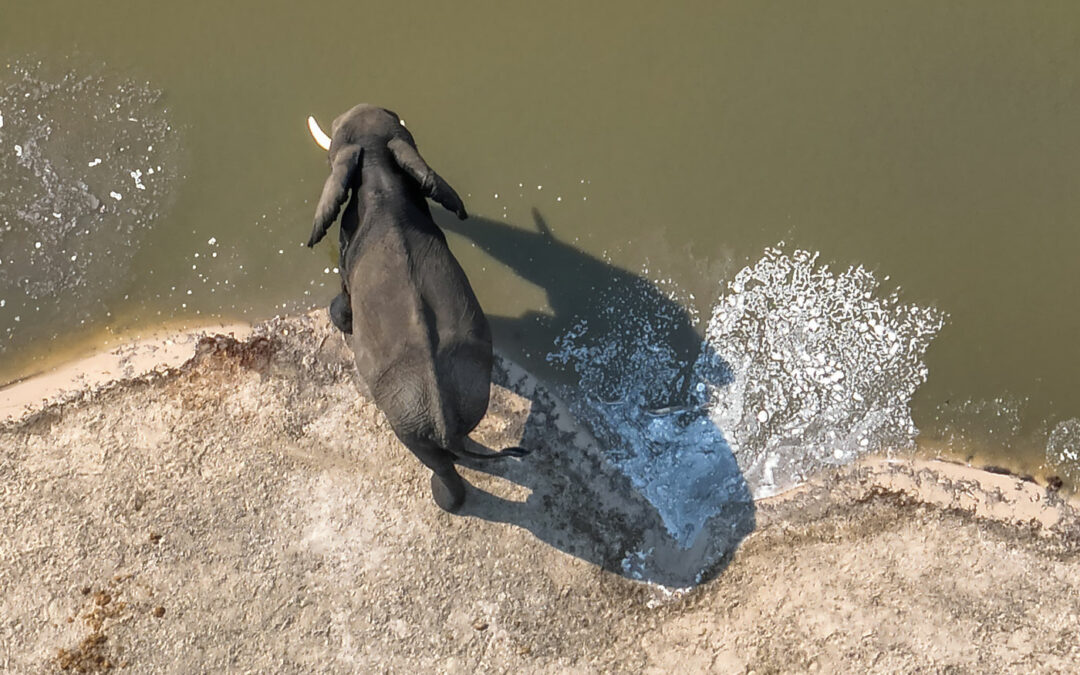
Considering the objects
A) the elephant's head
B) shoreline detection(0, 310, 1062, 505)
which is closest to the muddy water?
shoreline detection(0, 310, 1062, 505)

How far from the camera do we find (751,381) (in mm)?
8367

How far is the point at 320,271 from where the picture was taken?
858 cm

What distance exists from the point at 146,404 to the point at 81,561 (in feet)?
5.64

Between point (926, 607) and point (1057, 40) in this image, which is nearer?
point (926, 607)

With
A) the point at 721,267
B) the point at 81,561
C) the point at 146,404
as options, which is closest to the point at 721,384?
the point at 721,267

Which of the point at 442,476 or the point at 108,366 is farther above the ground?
the point at 108,366

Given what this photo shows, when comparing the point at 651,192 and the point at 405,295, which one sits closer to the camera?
the point at 405,295

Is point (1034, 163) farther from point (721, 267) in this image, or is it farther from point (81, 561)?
point (81, 561)

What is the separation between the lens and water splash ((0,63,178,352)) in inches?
341

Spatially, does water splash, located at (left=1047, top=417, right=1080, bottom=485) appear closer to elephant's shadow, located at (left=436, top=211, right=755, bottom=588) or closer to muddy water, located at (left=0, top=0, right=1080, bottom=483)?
muddy water, located at (left=0, top=0, right=1080, bottom=483)

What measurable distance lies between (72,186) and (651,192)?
6.61 m

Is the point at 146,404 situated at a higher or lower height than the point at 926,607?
higher

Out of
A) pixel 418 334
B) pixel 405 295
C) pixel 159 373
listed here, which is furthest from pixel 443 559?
pixel 159 373

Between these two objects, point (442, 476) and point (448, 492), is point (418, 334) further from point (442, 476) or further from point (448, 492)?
point (448, 492)
